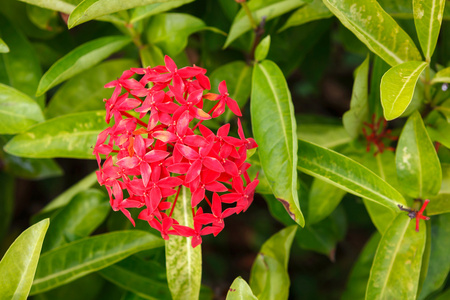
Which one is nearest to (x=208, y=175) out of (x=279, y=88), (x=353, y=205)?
(x=279, y=88)

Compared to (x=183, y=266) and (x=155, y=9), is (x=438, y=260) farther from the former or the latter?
(x=155, y=9)

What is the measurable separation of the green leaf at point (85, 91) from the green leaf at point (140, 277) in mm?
519

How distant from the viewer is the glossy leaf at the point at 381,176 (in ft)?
4.33

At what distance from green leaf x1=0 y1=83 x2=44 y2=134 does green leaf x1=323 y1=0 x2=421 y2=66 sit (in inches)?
32.5

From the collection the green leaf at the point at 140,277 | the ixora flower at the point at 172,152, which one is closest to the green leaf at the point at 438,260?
the ixora flower at the point at 172,152

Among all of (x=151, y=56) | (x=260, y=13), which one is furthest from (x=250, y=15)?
(x=151, y=56)

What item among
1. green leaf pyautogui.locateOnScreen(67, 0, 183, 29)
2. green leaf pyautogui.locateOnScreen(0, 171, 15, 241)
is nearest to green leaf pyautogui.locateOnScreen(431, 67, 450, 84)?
green leaf pyautogui.locateOnScreen(67, 0, 183, 29)

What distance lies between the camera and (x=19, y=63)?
1568mm

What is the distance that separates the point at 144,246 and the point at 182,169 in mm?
336

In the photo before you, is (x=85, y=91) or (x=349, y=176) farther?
(x=85, y=91)

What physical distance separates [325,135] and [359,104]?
24cm

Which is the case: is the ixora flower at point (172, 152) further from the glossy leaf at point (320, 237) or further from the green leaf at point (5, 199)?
the green leaf at point (5, 199)

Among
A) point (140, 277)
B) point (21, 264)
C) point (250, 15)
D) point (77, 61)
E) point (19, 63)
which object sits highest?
point (250, 15)

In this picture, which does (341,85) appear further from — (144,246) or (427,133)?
(144,246)
